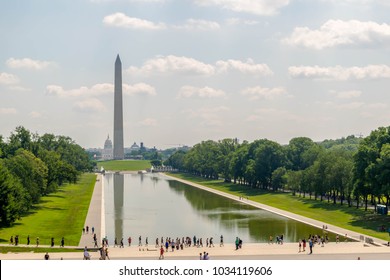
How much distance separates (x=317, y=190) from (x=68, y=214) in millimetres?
35452

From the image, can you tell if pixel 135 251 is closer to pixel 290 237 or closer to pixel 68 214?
pixel 290 237

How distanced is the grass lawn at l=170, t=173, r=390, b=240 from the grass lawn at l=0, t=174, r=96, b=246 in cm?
2699

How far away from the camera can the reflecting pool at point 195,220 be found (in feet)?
181

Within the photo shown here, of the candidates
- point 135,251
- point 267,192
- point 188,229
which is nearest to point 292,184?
point 267,192

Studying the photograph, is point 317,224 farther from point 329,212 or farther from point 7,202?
point 7,202

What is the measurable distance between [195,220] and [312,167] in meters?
28.0

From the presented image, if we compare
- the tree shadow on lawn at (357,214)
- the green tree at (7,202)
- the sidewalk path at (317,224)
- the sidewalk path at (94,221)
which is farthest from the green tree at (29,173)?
the tree shadow on lawn at (357,214)

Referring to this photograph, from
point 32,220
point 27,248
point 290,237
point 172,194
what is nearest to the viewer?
point 27,248

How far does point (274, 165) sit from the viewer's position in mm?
109875

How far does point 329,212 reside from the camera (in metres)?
71.1

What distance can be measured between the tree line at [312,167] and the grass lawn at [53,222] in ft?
105

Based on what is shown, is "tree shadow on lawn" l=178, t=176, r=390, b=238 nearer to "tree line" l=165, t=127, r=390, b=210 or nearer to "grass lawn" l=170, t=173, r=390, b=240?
"grass lawn" l=170, t=173, r=390, b=240

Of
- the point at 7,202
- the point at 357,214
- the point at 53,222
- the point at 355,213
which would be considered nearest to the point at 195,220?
the point at 53,222

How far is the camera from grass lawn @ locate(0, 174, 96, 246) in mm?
51250
